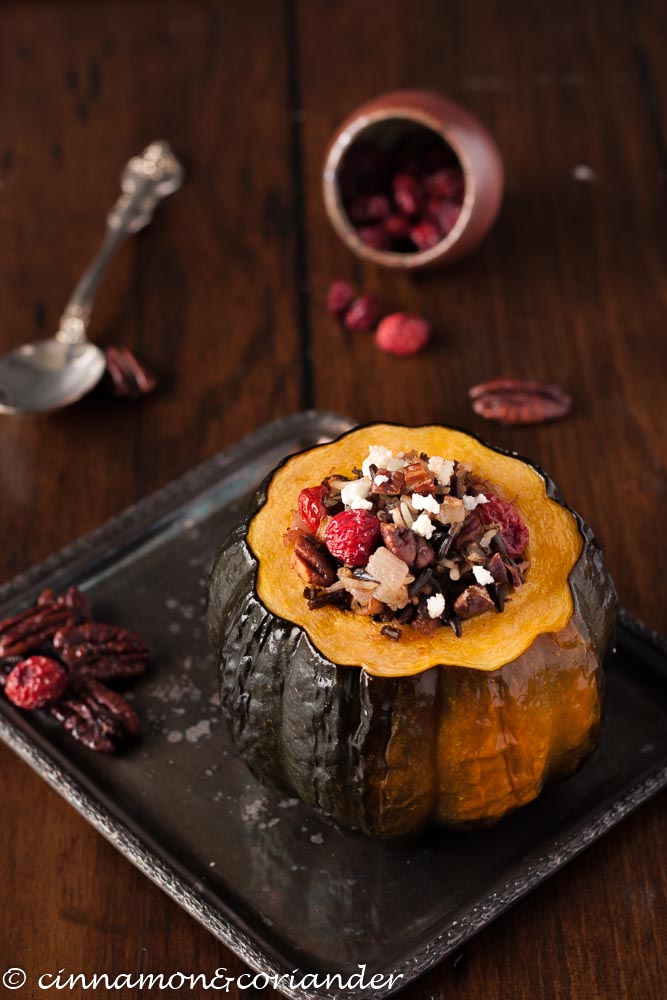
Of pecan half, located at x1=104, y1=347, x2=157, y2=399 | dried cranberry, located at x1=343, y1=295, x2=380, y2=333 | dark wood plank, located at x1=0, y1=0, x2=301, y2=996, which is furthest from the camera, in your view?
dried cranberry, located at x1=343, y1=295, x2=380, y2=333

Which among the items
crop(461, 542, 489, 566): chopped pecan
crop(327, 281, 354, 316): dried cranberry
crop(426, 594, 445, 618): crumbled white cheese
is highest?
crop(327, 281, 354, 316): dried cranberry

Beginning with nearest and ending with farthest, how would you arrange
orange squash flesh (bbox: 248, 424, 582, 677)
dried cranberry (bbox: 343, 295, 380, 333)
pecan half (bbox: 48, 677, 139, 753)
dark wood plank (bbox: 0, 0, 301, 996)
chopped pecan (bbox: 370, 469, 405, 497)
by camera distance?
orange squash flesh (bbox: 248, 424, 582, 677)
chopped pecan (bbox: 370, 469, 405, 497)
dark wood plank (bbox: 0, 0, 301, 996)
pecan half (bbox: 48, 677, 139, 753)
dried cranberry (bbox: 343, 295, 380, 333)

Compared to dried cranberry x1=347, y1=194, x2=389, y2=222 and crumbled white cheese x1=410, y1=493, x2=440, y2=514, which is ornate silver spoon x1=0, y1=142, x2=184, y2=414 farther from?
crumbled white cheese x1=410, y1=493, x2=440, y2=514

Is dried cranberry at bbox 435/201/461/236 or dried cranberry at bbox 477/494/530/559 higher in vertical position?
dried cranberry at bbox 435/201/461/236

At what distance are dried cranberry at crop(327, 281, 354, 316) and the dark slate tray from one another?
93 cm

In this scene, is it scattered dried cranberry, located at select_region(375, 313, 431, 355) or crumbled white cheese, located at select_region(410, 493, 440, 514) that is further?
scattered dried cranberry, located at select_region(375, 313, 431, 355)

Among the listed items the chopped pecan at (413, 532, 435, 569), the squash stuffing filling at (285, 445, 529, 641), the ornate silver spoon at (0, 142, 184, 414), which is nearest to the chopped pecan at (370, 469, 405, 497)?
the squash stuffing filling at (285, 445, 529, 641)

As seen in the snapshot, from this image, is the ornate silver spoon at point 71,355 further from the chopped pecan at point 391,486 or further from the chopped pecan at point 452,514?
the chopped pecan at point 452,514

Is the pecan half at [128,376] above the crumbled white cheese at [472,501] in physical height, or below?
below

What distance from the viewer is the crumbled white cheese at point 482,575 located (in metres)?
1.95

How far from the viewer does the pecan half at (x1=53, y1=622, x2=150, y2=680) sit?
2398 mm

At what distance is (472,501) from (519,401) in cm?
97

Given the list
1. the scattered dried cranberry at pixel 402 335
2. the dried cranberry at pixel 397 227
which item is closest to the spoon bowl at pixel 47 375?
the scattered dried cranberry at pixel 402 335

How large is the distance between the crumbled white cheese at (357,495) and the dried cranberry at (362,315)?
1151mm
